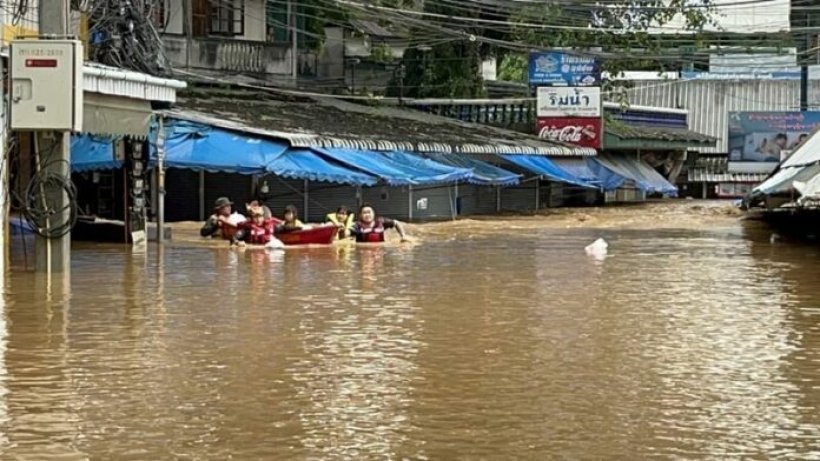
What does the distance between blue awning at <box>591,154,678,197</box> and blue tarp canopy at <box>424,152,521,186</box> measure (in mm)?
8603

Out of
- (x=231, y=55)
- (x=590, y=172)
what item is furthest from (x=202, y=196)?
(x=590, y=172)

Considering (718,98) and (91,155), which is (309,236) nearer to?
(91,155)

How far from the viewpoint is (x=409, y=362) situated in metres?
11.2

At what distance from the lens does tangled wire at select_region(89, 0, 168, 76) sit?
21.6m

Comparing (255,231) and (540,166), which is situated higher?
(540,166)

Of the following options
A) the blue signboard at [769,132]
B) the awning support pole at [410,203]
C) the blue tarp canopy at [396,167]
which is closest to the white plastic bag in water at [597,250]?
the blue tarp canopy at [396,167]

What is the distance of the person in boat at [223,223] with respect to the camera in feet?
87.8

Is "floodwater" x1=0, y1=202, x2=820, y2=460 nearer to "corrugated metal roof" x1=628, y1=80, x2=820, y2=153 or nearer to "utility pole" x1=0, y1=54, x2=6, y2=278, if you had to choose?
"utility pole" x1=0, y1=54, x2=6, y2=278

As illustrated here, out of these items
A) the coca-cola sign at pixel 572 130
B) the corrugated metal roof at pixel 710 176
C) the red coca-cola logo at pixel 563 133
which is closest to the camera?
Result: the coca-cola sign at pixel 572 130

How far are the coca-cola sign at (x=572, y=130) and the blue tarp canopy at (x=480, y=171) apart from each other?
6.10m

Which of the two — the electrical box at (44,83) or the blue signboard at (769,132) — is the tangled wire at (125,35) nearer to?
the electrical box at (44,83)

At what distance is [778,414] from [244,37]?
1176 inches

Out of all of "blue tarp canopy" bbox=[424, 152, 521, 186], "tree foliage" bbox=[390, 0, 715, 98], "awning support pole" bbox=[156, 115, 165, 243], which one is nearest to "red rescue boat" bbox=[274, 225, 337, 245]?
"awning support pole" bbox=[156, 115, 165, 243]

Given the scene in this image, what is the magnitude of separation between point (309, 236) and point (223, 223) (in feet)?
6.70
